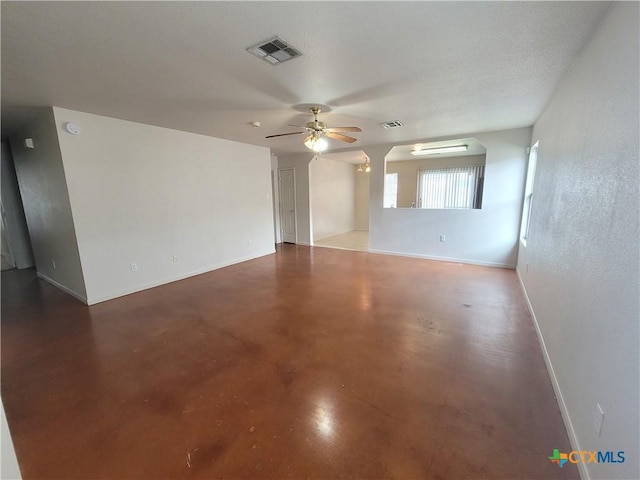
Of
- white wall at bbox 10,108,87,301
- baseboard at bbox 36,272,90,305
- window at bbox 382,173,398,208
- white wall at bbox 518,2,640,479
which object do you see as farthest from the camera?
window at bbox 382,173,398,208

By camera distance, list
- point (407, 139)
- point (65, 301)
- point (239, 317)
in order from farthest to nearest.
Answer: point (407, 139)
point (65, 301)
point (239, 317)

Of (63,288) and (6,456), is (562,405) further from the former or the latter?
(63,288)

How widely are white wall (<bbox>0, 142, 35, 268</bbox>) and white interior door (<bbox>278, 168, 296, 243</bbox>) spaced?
17.9ft

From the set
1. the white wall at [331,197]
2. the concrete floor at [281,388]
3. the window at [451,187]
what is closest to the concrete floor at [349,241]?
the white wall at [331,197]

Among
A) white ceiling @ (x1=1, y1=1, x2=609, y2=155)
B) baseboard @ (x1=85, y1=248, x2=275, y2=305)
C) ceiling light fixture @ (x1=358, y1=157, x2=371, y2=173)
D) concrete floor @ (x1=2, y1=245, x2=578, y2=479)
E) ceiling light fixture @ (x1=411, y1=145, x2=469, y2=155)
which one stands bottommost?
concrete floor @ (x1=2, y1=245, x2=578, y2=479)

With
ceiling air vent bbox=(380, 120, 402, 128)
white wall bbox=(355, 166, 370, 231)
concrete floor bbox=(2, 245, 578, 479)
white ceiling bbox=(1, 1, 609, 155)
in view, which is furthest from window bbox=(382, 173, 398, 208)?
A: concrete floor bbox=(2, 245, 578, 479)

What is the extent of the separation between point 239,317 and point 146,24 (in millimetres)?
2749

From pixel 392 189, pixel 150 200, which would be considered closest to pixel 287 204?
pixel 392 189

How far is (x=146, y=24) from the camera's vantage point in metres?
1.64

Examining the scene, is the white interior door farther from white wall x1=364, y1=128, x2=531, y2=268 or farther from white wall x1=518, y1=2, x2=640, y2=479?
white wall x1=518, y1=2, x2=640, y2=479

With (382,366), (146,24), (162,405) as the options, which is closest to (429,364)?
(382,366)

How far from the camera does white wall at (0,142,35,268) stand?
16.5ft

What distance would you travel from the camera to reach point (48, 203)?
3.75 m

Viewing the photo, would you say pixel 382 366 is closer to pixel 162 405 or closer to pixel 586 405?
pixel 586 405
